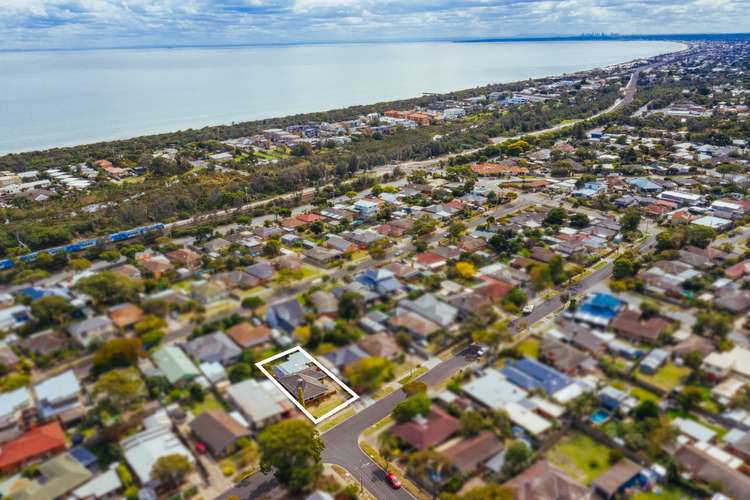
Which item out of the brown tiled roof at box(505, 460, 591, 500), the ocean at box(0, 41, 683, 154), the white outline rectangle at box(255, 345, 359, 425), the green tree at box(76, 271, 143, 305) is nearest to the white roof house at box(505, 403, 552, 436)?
the brown tiled roof at box(505, 460, 591, 500)

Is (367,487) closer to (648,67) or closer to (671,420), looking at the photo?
(671,420)

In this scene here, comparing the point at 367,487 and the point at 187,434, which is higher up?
the point at 187,434

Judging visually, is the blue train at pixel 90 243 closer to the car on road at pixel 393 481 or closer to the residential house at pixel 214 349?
the residential house at pixel 214 349

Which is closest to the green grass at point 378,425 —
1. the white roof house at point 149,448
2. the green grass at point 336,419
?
the green grass at point 336,419

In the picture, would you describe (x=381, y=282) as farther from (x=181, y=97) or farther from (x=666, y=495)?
(x=181, y=97)

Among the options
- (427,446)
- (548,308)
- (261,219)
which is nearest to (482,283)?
(548,308)

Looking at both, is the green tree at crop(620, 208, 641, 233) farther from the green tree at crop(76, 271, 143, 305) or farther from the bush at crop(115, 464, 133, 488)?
the bush at crop(115, 464, 133, 488)
